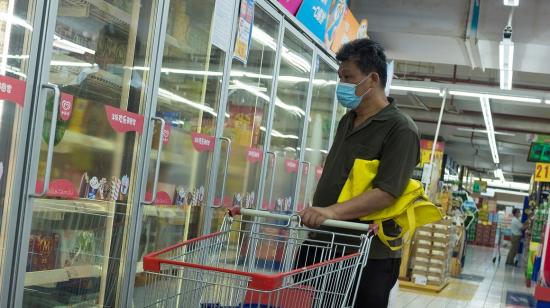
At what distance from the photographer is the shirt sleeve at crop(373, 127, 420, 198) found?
9.02 feet

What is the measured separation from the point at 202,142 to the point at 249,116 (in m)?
0.93

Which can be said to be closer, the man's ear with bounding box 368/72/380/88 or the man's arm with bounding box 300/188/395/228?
the man's arm with bounding box 300/188/395/228

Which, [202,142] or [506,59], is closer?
[202,142]

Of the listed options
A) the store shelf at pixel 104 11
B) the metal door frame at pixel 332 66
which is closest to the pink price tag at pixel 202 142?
the store shelf at pixel 104 11

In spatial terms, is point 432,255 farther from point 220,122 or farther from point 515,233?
point 515,233

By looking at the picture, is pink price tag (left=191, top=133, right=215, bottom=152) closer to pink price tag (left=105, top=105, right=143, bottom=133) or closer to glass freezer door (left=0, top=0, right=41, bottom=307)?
pink price tag (left=105, top=105, right=143, bottom=133)

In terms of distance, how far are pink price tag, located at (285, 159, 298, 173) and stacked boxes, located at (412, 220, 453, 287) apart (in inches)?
237

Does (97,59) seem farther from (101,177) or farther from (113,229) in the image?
(113,229)

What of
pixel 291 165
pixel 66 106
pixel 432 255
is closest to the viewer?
pixel 66 106

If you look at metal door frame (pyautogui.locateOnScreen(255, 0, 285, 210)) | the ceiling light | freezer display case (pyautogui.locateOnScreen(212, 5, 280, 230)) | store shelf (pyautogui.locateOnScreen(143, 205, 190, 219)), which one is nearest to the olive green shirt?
store shelf (pyautogui.locateOnScreen(143, 205, 190, 219))

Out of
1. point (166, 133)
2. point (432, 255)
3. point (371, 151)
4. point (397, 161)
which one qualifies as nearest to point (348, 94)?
point (371, 151)

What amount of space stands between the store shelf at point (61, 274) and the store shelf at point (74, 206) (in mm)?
282

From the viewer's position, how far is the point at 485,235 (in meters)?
37.1

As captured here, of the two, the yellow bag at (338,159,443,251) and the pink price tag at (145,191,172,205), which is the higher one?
the yellow bag at (338,159,443,251)
